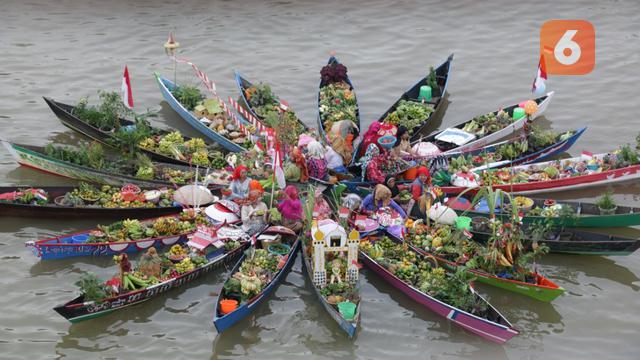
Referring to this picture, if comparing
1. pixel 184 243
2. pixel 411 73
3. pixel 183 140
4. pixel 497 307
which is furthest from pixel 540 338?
pixel 411 73

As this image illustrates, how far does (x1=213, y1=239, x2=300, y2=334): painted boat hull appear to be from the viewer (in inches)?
462

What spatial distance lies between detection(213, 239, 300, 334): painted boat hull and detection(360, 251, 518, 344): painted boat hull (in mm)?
1461

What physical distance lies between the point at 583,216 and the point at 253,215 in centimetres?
608

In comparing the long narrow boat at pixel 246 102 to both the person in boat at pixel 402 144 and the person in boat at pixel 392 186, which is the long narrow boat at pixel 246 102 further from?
the person in boat at pixel 392 186

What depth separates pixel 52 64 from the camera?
841 inches

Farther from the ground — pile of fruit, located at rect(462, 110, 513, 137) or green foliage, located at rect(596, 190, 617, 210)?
pile of fruit, located at rect(462, 110, 513, 137)

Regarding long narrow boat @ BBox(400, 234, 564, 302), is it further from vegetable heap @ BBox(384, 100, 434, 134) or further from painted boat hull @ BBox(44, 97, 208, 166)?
painted boat hull @ BBox(44, 97, 208, 166)

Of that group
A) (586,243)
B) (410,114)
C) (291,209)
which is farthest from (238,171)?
(586,243)

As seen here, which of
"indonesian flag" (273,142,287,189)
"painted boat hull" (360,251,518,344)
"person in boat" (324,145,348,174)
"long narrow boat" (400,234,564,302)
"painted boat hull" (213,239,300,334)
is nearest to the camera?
"painted boat hull" (360,251,518,344)

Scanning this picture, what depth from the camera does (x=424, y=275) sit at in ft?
42.2

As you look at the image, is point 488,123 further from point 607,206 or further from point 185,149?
point 185,149

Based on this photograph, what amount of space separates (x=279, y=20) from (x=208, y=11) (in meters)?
2.33

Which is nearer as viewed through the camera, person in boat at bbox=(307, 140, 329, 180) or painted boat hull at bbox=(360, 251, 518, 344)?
painted boat hull at bbox=(360, 251, 518, 344)

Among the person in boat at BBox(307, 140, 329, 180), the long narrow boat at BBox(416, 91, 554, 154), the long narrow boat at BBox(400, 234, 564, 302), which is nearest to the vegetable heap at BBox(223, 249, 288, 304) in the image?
the person in boat at BBox(307, 140, 329, 180)
